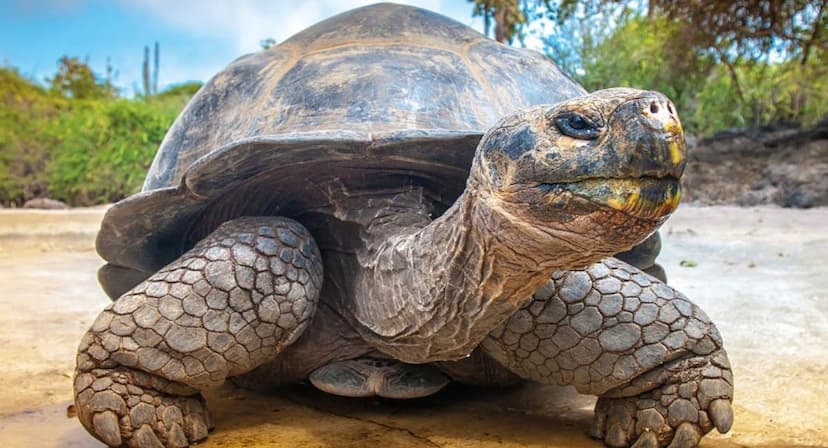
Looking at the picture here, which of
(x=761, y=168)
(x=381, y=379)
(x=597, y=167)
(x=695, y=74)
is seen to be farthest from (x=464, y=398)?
(x=695, y=74)

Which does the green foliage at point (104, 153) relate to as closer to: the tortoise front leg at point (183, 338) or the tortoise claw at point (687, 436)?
Result: the tortoise front leg at point (183, 338)

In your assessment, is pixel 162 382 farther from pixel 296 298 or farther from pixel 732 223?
pixel 732 223

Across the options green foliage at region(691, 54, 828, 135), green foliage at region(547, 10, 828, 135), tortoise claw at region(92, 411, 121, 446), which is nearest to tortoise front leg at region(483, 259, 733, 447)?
tortoise claw at region(92, 411, 121, 446)

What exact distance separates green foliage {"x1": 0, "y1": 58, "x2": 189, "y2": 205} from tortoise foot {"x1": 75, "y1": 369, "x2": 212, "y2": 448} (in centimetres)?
1272

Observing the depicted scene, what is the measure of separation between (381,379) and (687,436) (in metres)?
0.82

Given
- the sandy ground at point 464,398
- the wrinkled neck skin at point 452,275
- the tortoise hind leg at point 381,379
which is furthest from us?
the tortoise hind leg at point 381,379

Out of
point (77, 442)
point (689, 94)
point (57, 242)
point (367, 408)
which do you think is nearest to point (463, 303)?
point (367, 408)

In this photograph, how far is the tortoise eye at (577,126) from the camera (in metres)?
1.21

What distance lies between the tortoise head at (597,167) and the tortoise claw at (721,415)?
0.82 meters

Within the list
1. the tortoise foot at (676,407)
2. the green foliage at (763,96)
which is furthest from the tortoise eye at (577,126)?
the green foliage at (763,96)

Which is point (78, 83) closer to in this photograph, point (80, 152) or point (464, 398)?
point (80, 152)

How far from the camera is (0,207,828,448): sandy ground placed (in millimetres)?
1988

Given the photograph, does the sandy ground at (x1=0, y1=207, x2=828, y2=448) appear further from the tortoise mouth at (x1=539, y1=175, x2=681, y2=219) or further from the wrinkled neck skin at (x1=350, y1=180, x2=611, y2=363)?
the tortoise mouth at (x1=539, y1=175, x2=681, y2=219)

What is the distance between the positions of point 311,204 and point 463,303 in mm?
869
